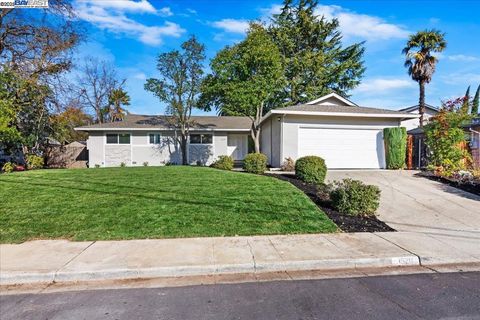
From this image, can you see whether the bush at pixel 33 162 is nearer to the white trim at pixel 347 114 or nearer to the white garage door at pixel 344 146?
the white trim at pixel 347 114

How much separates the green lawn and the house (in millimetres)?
5555

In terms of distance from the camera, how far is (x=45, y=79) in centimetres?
1856

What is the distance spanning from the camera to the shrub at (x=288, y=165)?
1416 centimetres

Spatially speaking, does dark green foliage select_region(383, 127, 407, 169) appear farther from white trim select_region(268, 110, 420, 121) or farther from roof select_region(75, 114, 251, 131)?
roof select_region(75, 114, 251, 131)

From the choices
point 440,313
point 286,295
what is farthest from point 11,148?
point 440,313

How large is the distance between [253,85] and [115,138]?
1142 centimetres

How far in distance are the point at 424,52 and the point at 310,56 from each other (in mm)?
10652

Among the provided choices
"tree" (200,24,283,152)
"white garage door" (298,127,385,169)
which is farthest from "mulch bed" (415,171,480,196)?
"tree" (200,24,283,152)

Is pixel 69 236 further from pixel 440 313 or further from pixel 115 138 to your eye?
pixel 115 138

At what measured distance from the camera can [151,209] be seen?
7.32 m

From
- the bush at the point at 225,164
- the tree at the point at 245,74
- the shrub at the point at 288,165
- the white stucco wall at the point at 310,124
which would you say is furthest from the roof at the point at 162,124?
the shrub at the point at 288,165

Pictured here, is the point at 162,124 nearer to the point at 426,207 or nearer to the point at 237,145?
the point at 237,145

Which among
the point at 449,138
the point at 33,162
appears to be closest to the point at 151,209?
the point at 449,138

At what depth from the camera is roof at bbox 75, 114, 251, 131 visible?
2169 centimetres
